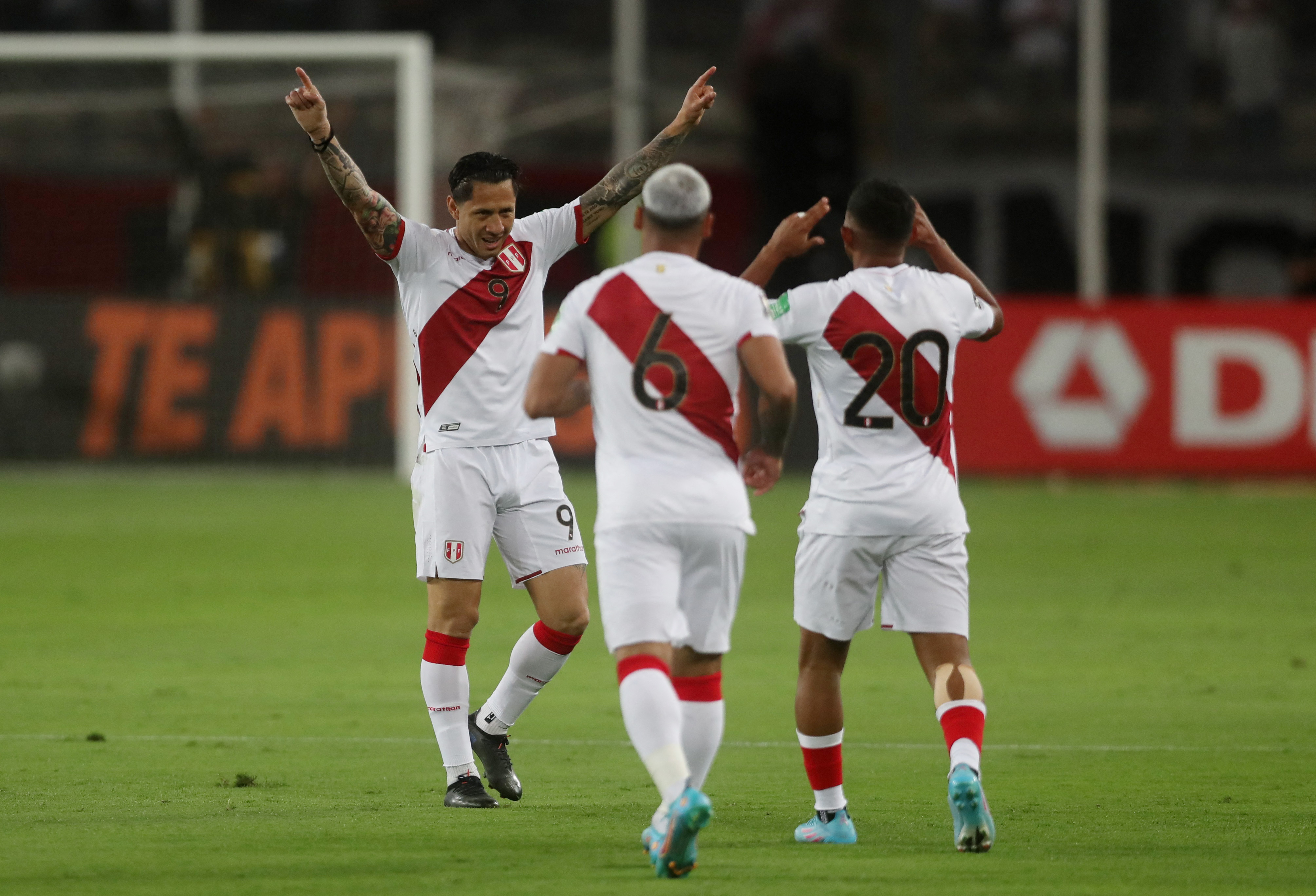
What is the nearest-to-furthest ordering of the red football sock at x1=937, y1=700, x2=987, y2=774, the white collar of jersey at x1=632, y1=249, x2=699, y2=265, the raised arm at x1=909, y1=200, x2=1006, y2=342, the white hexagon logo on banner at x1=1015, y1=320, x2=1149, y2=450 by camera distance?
the white collar of jersey at x1=632, y1=249, x2=699, y2=265
the red football sock at x1=937, y1=700, x2=987, y2=774
the raised arm at x1=909, y1=200, x2=1006, y2=342
the white hexagon logo on banner at x1=1015, y1=320, x2=1149, y2=450

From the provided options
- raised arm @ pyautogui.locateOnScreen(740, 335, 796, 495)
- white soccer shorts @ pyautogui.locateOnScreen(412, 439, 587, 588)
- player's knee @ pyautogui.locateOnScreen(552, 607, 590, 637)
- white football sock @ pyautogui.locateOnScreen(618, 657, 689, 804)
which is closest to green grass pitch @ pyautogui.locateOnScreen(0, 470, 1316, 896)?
white football sock @ pyautogui.locateOnScreen(618, 657, 689, 804)

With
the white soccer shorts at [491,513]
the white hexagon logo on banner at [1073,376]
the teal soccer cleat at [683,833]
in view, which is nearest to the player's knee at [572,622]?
the white soccer shorts at [491,513]

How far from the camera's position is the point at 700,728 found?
5773 mm

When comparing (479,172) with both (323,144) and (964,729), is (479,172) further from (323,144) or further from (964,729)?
Answer: (964,729)

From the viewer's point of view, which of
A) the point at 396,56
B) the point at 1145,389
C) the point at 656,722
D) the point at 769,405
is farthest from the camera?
the point at 396,56

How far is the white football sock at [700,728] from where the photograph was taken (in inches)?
227

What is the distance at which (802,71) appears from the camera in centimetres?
2795

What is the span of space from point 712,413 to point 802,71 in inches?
901

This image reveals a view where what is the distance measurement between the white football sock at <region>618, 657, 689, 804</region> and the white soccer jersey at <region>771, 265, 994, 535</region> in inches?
31.5

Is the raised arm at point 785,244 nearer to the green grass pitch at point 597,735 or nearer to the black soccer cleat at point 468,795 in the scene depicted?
the green grass pitch at point 597,735

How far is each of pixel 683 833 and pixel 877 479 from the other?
1.29 metres

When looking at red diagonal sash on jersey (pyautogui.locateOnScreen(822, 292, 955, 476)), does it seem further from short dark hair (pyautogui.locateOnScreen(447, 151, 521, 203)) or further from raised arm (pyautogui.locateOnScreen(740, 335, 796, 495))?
short dark hair (pyautogui.locateOnScreen(447, 151, 521, 203))

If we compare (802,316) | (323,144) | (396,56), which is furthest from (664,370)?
(396,56)

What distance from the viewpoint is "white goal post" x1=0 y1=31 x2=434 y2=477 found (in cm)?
1973
